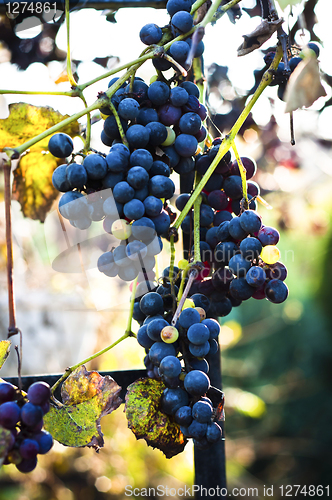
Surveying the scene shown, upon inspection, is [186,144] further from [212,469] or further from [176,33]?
[212,469]

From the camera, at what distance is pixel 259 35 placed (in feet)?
1.38

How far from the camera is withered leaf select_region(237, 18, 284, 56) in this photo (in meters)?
0.41

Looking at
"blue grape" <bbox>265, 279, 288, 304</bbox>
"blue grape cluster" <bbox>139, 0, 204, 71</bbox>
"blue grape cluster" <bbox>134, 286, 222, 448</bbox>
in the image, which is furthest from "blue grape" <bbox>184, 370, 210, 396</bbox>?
"blue grape cluster" <bbox>139, 0, 204, 71</bbox>

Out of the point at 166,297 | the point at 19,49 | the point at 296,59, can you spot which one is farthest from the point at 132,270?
the point at 19,49

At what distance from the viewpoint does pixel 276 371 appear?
2.51 m

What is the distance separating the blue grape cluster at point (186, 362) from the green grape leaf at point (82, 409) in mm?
65

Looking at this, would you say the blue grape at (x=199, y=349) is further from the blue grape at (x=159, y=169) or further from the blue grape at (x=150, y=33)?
the blue grape at (x=150, y=33)

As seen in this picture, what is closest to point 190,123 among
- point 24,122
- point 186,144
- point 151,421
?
point 186,144

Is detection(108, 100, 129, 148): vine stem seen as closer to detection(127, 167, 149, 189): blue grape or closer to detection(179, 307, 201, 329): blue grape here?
detection(127, 167, 149, 189): blue grape

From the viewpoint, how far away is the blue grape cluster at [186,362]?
38cm

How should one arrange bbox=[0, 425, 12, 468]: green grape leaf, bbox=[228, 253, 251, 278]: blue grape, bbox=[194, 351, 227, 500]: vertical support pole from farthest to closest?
bbox=[194, 351, 227, 500]: vertical support pole < bbox=[228, 253, 251, 278]: blue grape < bbox=[0, 425, 12, 468]: green grape leaf

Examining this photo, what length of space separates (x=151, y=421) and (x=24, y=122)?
41cm

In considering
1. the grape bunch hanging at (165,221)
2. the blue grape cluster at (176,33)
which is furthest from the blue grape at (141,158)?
the blue grape cluster at (176,33)

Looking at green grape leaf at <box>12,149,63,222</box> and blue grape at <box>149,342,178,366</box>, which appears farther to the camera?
green grape leaf at <box>12,149,63,222</box>
